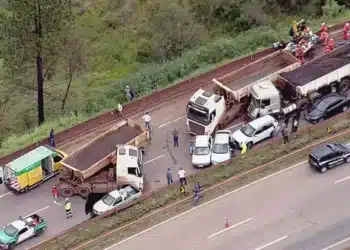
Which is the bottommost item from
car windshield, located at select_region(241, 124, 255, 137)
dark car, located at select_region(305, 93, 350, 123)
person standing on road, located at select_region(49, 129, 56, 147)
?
person standing on road, located at select_region(49, 129, 56, 147)

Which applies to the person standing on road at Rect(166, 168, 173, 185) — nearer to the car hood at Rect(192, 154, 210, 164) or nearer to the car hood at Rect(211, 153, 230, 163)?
the car hood at Rect(192, 154, 210, 164)

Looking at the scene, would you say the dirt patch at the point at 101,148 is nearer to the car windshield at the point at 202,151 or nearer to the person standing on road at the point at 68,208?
the person standing on road at the point at 68,208

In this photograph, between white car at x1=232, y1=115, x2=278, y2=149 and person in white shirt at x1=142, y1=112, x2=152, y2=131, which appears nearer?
white car at x1=232, y1=115, x2=278, y2=149

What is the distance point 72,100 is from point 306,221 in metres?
22.6

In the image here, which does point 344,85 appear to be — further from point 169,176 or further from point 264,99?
point 169,176

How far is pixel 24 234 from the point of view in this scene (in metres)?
38.1

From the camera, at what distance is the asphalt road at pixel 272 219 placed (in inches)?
1454

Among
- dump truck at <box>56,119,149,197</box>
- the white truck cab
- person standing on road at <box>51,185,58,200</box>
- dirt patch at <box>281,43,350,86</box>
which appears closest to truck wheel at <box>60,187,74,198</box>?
dump truck at <box>56,119,149,197</box>

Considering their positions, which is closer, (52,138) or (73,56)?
(52,138)

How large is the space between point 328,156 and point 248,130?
449 centimetres

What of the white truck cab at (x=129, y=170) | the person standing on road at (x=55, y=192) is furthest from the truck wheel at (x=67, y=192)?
the white truck cab at (x=129, y=170)

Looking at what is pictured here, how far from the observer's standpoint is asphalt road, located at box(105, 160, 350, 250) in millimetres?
36938

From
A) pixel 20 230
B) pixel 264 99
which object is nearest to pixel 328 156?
pixel 264 99

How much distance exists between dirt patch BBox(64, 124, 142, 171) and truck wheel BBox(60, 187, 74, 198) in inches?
44.2
